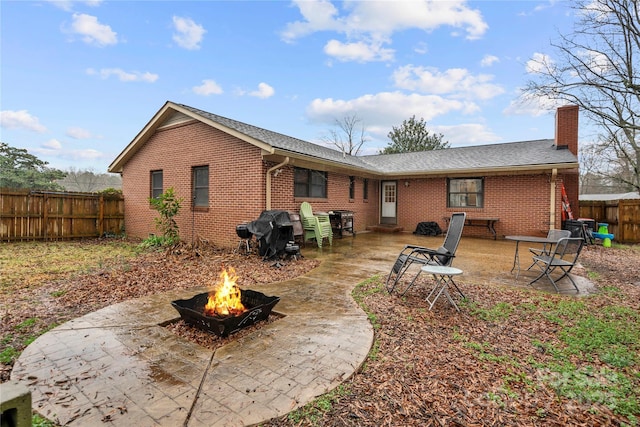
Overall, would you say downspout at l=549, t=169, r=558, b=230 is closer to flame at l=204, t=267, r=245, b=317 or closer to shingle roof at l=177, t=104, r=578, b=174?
shingle roof at l=177, t=104, r=578, b=174

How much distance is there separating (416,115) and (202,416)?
99.4 feet

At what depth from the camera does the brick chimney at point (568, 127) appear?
437 inches

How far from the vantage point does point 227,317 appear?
3029 millimetres

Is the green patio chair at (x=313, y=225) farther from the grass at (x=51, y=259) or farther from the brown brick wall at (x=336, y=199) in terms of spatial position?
the grass at (x=51, y=259)

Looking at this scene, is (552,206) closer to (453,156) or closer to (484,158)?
(484,158)

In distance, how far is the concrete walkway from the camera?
196 centimetres

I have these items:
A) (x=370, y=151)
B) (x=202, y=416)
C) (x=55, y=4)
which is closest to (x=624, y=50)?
(x=202, y=416)

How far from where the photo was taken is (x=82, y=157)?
963 inches

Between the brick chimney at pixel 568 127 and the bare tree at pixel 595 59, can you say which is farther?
the brick chimney at pixel 568 127

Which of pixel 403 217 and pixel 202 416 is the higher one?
pixel 403 217

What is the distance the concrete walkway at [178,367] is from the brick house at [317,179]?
Result: 4921 millimetres

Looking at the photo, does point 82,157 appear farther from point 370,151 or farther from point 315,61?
point 370,151

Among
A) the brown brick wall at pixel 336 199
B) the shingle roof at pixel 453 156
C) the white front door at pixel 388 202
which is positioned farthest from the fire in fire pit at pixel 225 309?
the white front door at pixel 388 202

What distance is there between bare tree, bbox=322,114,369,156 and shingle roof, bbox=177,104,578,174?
15126mm
